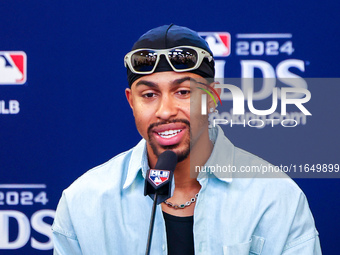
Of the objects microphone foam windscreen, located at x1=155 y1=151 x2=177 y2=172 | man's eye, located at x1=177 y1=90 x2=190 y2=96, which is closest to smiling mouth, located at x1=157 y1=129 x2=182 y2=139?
man's eye, located at x1=177 y1=90 x2=190 y2=96

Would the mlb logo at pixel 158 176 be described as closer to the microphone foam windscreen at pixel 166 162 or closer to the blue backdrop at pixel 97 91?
the microphone foam windscreen at pixel 166 162

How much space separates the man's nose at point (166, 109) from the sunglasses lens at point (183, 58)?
0.35 feet

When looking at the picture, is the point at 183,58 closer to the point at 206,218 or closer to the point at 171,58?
the point at 171,58

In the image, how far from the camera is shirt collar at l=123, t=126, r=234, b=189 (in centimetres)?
155

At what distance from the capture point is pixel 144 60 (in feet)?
4.77

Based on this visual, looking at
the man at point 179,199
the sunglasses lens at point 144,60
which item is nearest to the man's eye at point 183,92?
the man at point 179,199

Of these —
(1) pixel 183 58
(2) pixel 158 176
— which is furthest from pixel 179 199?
(2) pixel 158 176

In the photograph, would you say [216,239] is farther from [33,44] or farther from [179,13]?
[33,44]

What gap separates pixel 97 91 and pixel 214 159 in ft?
2.30

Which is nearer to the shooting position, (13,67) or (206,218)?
(206,218)

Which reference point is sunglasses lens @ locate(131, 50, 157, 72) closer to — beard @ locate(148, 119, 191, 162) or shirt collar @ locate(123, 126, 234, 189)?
beard @ locate(148, 119, 191, 162)

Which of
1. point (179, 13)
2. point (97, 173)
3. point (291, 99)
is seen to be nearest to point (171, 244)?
point (97, 173)

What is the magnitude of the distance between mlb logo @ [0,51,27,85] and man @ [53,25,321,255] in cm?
74

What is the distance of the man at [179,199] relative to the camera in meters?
1.45
